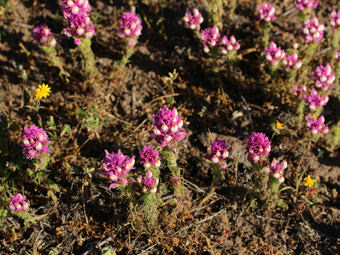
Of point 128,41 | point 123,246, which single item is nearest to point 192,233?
point 123,246

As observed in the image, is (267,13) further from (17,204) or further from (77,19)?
(17,204)

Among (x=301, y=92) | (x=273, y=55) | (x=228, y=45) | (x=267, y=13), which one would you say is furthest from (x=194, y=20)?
(x=301, y=92)

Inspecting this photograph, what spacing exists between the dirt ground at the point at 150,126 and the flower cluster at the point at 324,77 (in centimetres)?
49

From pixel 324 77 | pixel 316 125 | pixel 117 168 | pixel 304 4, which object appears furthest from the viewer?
pixel 304 4

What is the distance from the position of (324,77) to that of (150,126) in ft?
7.31

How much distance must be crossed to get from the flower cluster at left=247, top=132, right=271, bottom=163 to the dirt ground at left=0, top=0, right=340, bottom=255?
0.66 m

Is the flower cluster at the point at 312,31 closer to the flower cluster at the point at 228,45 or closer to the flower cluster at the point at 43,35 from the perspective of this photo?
the flower cluster at the point at 228,45

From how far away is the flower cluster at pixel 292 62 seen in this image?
438 cm

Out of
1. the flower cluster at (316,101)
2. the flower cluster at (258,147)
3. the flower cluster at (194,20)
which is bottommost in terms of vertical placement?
the flower cluster at (258,147)

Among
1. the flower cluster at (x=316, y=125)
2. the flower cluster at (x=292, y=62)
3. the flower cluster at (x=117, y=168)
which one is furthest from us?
the flower cluster at (x=292, y=62)

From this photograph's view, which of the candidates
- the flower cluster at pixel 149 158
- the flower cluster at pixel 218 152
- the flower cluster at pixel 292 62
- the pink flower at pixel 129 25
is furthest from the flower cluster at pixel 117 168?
the flower cluster at pixel 292 62

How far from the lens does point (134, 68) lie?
5.01m

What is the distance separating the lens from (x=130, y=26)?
4355 millimetres

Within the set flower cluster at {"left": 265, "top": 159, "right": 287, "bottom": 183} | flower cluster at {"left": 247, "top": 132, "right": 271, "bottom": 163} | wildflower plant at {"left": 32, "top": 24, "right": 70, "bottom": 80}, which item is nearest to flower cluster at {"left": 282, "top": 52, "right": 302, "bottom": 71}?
flower cluster at {"left": 247, "top": 132, "right": 271, "bottom": 163}
